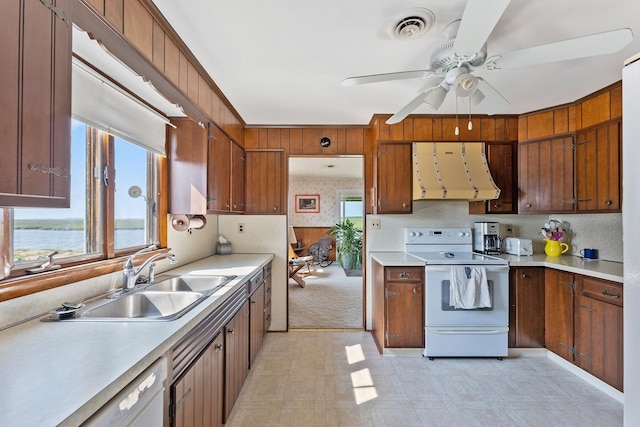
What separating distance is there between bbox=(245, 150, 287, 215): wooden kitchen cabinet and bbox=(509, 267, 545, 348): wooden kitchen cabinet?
2567 millimetres

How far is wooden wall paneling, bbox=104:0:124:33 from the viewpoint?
119cm

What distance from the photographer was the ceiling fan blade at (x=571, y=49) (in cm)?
135

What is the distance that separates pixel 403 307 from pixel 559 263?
4.75 feet

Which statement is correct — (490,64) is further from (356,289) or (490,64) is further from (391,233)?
(356,289)

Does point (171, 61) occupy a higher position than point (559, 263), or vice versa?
point (171, 61)

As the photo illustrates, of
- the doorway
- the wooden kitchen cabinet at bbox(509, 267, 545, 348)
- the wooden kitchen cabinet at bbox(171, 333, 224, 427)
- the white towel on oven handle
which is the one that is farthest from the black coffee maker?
the wooden kitchen cabinet at bbox(171, 333, 224, 427)

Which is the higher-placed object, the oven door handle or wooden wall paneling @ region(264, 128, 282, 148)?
wooden wall paneling @ region(264, 128, 282, 148)

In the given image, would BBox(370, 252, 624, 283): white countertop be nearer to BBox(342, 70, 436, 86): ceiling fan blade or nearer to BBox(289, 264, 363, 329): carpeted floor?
BBox(289, 264, 363, 329): carpeted floor

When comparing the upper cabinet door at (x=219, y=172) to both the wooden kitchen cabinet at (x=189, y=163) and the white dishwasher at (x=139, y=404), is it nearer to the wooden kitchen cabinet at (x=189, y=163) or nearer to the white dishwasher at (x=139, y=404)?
the wooden kitchen cabinet at (x=189, y=163)

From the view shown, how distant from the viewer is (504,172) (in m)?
3.28

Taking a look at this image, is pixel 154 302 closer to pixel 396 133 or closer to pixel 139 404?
pixel 139 404

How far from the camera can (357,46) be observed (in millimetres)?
1920

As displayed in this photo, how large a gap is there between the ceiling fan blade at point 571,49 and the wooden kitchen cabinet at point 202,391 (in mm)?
2192

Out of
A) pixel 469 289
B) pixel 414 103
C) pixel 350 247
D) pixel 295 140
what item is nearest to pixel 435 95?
pixel 414 103
